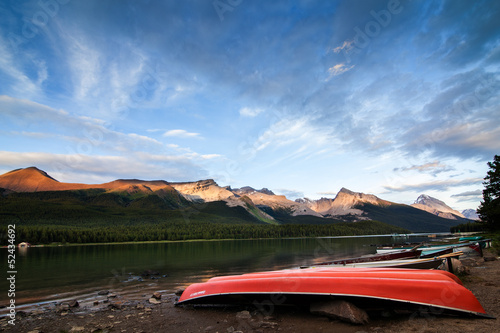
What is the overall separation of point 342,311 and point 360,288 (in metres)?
0.94

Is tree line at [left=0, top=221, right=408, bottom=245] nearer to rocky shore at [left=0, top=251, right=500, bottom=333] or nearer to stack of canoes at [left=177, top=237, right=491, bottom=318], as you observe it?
rocky shore at [left=0, top=251, right=500, bottom=333]

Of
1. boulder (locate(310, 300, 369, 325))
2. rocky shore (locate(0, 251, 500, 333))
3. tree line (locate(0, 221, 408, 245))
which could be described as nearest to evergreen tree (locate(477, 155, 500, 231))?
rocky shore (locate(0, 251, 500, 333))

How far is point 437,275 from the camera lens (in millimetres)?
9844

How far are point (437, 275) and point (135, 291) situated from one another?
18174 mm

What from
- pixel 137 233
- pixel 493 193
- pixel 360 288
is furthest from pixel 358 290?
pixel 137 233

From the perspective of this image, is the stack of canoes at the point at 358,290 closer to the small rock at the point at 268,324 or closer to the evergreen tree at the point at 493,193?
the small rock at the point at 268,324

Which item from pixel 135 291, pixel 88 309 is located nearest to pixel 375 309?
pixel 88 309

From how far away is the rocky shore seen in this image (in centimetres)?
815

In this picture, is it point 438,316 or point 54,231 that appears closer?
point 438,316

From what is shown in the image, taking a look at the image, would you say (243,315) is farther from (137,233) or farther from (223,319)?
(137,233)

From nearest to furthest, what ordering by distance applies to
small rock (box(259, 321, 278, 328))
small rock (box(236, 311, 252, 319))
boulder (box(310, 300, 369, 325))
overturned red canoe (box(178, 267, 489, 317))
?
overturned red canoe (box(178, 267, 489, 317)), boulder (box(310, 300, 369, 325)), small rock (box(259, 321, 278, 328)), small rock (box(236, 311, 252, 319))

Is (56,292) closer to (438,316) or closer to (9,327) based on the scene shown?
(9,327)

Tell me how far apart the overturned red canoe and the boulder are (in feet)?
0.98

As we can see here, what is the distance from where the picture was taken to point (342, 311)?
9.07 m
